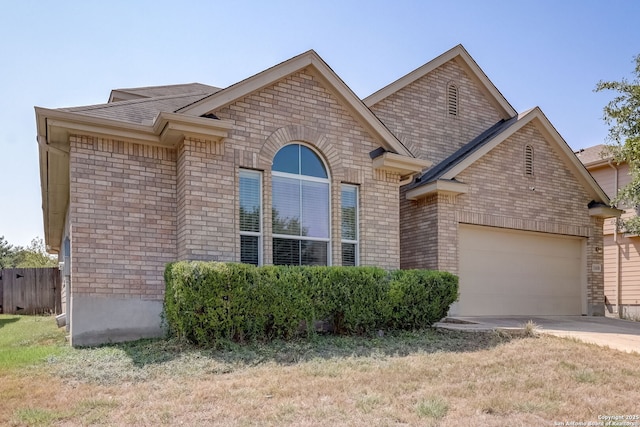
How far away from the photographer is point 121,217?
350 inches

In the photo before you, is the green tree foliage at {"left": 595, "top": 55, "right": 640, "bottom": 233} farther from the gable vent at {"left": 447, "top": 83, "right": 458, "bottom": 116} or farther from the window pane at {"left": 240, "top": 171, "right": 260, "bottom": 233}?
the window pane at {"left": 240, "top": 171, "right": 260, "bottom": 233}

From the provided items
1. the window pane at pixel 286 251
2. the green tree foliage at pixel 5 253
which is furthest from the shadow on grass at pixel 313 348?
the green tree foliage at pixel 5 253

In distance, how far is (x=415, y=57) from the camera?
14.9 meters

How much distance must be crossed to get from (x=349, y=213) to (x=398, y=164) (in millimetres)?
1538

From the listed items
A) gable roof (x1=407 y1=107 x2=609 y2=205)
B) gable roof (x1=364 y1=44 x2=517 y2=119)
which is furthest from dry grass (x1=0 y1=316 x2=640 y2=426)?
gable roof (x1=364 y1=44 x2=517 y2=119)

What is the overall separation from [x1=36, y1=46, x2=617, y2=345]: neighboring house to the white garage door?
42mm

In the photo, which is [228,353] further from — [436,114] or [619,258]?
[619,258]

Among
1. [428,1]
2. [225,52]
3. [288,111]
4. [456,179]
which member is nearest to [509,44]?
[428,1]

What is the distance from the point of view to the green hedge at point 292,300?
741cm

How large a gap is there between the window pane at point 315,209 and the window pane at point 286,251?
1.08 ft

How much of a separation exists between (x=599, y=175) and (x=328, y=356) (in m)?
16.1

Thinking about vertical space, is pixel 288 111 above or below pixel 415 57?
below

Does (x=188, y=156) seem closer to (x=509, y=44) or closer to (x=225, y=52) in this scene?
(x=225, y=52)

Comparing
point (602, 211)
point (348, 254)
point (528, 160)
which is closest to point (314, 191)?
point (348, 254)
